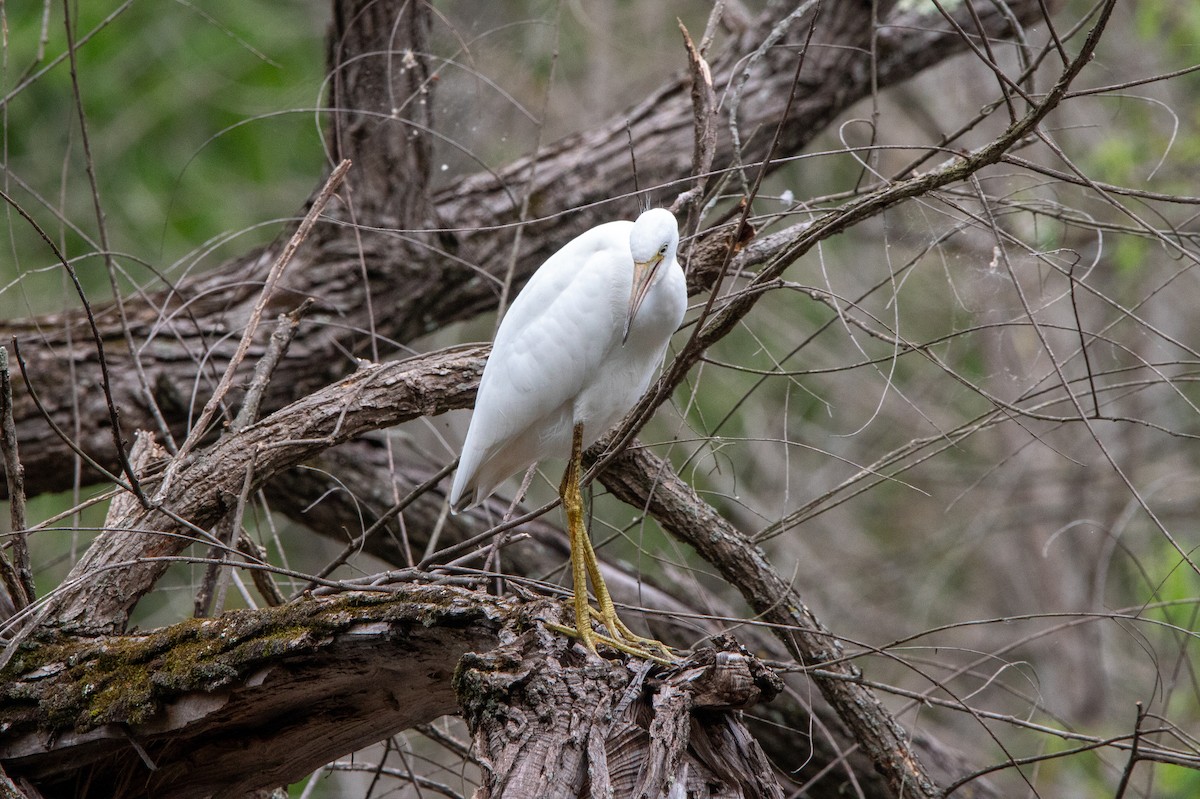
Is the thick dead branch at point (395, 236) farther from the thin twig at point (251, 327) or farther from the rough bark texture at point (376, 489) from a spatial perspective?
the thin twig at point (251, 327)

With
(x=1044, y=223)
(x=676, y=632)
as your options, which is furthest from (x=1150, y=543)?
(x=676, y=632)

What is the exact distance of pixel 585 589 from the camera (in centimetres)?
222

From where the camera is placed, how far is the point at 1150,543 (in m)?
6.17

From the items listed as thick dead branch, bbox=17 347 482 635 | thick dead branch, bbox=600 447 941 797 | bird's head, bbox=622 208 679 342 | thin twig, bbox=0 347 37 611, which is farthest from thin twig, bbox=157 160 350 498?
thick dead branch, bbox=600 447 941 797

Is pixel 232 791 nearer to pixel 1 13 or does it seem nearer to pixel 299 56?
pixel 1 13

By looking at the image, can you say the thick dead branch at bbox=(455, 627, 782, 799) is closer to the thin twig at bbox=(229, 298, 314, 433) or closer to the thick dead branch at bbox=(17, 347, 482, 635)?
the thick dead branch at bbox=(17, 347, 482, 635)

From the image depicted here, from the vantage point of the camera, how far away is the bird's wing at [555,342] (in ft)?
8.05

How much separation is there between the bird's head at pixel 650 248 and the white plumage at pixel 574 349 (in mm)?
86

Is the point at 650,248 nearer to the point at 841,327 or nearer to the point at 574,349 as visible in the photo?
the point at 574,349

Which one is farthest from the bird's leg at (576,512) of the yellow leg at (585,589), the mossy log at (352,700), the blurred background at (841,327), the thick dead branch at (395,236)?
the blurred background at (841,327)

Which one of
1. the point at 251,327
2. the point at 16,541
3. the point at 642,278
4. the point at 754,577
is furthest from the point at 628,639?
the point at 16,541

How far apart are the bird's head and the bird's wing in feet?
0.51

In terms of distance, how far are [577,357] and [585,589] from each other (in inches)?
22.6

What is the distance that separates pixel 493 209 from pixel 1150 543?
469 cm
